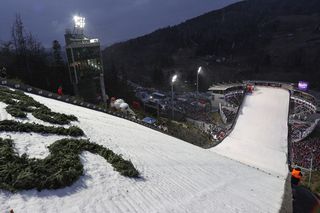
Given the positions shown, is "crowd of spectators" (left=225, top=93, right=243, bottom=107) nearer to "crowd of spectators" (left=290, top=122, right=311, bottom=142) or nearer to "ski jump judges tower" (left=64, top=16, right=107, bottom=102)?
"crowd of spectators" (left=290, top=122, right=311, bottom=142)

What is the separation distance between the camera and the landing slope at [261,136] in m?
28.1

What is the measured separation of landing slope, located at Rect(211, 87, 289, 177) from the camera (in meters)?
28.1

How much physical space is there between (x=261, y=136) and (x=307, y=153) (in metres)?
8.59

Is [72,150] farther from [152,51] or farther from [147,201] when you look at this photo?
[152,51]

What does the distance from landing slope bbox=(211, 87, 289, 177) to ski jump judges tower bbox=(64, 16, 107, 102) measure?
23971 mm

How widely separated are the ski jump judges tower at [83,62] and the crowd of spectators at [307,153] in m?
31.7

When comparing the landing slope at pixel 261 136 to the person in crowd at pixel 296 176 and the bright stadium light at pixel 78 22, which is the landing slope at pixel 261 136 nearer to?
the person in crowd at pixel 296 176

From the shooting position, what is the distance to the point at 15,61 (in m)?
51.9

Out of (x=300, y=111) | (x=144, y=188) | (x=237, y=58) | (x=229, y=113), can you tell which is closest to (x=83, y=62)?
(x=229, y=113)

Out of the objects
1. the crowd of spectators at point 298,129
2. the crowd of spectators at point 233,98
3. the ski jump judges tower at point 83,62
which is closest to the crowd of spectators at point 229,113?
the crowd of spectators at point 233,98

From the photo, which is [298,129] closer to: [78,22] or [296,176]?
[296,176]

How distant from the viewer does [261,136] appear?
34.2 metres

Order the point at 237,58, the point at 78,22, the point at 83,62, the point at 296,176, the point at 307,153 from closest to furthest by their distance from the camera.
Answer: the point at 296,176
the point at 307,153
the point at 83,62
the point at 78,22
the point at 237,58

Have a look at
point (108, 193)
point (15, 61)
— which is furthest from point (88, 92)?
point (108, 193)
